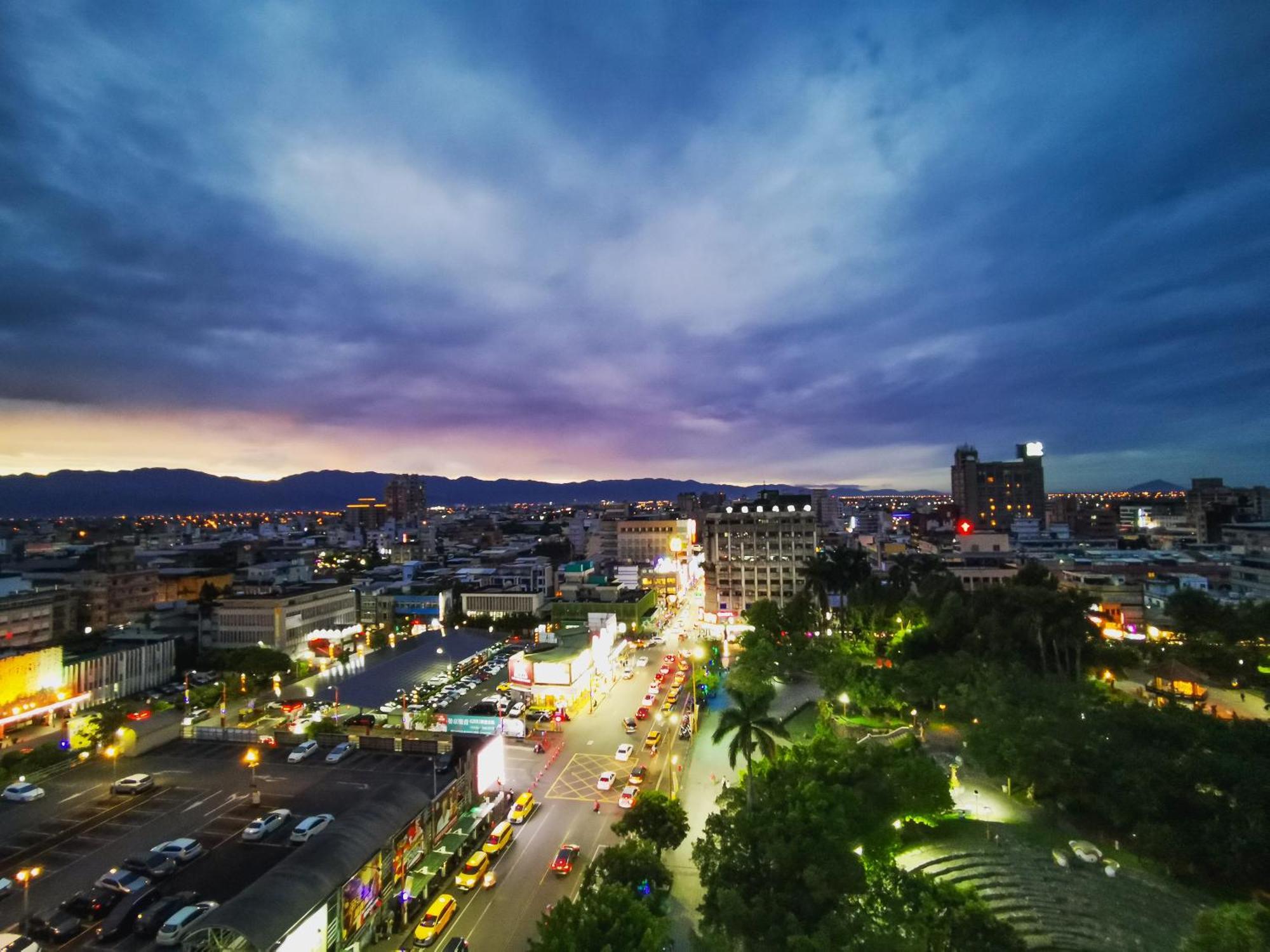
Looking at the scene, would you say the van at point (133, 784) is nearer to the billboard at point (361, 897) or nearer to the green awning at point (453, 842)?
the green awning at point (453, 842)

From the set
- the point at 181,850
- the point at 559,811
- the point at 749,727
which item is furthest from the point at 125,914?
the point at 749,727

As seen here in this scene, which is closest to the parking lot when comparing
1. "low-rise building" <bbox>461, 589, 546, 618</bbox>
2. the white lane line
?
the white lane line

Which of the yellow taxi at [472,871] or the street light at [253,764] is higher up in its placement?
the street light at [253,764]

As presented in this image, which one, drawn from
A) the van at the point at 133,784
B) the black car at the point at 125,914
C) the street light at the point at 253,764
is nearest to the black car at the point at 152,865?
the black car at the point at 125,914

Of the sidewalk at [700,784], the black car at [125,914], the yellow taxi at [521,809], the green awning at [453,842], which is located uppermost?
the black car at [125,914]

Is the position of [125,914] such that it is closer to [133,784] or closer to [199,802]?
[199,802]

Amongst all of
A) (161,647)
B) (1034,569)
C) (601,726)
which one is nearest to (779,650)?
(601,726)
